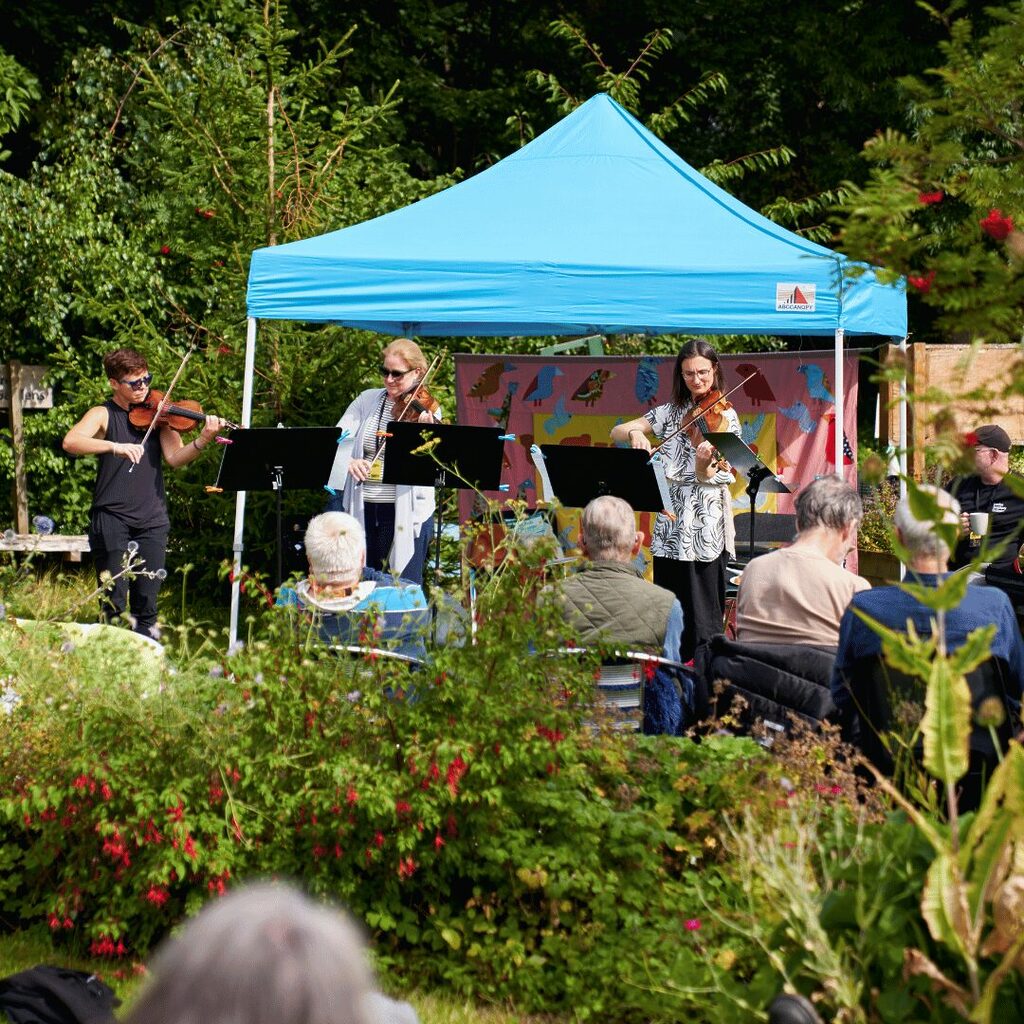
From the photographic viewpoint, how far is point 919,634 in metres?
3.89

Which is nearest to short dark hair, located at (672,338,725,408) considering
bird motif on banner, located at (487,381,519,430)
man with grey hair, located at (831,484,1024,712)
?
bird motif on banner, located at (487,381,519,430)

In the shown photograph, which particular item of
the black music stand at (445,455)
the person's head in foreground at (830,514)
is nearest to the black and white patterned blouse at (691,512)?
the black music stand at (445,455)

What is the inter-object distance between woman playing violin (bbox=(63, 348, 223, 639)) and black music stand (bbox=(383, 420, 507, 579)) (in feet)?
3.05

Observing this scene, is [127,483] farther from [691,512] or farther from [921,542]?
[921,542]

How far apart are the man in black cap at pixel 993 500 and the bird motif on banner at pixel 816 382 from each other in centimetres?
160

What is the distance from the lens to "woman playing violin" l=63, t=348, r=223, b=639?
707 cm

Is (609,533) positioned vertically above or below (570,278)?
below

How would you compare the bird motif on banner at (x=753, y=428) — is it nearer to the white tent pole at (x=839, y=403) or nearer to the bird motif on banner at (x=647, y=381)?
the bird motif on banner at (x=647, y=381)

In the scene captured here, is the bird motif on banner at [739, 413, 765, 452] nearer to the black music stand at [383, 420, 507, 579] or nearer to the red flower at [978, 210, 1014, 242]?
the black music stand at [383, 420, 507, 579]

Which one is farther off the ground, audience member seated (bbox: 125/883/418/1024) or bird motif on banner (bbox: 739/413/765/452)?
bird motif on banner (bbox: 739/413/765/452)

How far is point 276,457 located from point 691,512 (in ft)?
6.26

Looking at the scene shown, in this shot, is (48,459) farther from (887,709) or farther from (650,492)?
(887,709)

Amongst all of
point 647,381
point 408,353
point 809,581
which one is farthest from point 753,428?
point 809,581

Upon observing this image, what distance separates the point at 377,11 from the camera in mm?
16656
